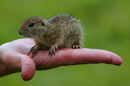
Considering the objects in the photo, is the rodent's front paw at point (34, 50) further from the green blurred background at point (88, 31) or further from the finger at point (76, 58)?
the green blurred background at point (88, 31)

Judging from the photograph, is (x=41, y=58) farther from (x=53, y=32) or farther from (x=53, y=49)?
(x=53, y=32)

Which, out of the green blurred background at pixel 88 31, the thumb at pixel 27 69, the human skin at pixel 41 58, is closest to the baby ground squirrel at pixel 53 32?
the human skin at pixel 41 58

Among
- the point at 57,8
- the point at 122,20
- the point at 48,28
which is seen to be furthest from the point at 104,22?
the point at 48,28

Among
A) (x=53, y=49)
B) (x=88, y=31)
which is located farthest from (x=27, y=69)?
(x=88, y=31)

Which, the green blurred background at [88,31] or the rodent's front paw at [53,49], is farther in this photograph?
the green blurred background at [88,31]

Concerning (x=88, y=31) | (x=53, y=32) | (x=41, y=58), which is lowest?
(x=88, y=31)

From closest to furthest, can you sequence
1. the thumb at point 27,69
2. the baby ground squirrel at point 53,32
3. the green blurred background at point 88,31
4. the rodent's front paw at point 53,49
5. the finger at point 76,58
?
1. the thumb at point 27,69
2. the finger at point 76,58
3. the rodent's front paw at point 53,49
4. the baby ground squirrel at point 53,32
5. the green blurred background at point 88,31
